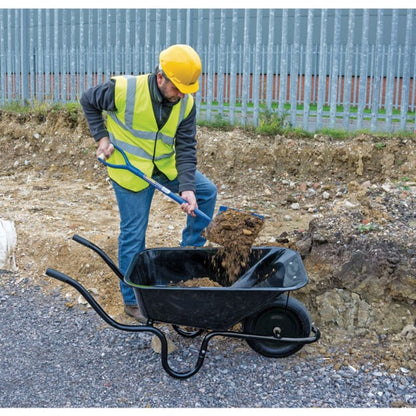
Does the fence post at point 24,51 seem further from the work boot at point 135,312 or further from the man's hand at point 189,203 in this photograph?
the man's hand at point 189,203

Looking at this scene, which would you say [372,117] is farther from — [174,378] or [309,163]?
[174,378]

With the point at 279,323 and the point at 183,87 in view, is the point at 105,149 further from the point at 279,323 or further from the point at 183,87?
the point at 279,323

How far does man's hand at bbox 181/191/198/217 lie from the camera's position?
11.9ft

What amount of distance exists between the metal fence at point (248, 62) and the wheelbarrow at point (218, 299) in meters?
4.83

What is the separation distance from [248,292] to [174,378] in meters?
0.68

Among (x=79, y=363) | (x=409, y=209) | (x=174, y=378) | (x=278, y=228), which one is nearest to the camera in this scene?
(x=174, y=378)

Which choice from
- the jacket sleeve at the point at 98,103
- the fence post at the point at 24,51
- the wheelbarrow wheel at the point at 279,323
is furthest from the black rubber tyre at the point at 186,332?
the fence post at the point at 24,51

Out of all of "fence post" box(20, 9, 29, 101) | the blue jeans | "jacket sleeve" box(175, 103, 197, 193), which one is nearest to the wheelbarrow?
the blue jeans

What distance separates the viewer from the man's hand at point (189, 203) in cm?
362

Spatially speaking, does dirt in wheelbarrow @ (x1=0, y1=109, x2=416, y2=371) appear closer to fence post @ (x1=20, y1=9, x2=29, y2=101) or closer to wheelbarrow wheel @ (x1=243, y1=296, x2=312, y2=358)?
wheelbarrow wheel @ (x1=243, y1=296, x2=312, y2=358)

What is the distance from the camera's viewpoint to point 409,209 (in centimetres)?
452

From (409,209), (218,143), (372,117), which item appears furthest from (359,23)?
(409,209)

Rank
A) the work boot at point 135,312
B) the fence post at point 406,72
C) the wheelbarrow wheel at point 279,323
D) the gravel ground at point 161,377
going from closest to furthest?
the gravel ground at point 161,377 < the wheelbarrow wheel at point 279,323 < the work boot at point 135,312 < the fence post at point 406,72

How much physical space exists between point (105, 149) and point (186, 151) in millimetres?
528
